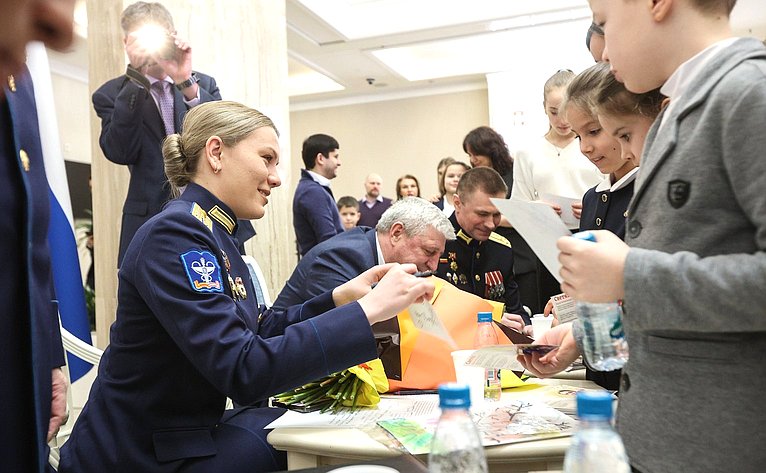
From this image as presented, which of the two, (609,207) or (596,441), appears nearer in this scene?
(596,441)

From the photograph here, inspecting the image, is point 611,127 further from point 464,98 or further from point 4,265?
point 464,98

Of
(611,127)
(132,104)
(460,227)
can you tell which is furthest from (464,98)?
(611,127)

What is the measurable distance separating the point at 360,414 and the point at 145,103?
1.83 meters

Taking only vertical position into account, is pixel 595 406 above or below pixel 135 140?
below

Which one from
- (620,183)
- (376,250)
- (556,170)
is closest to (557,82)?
(556,170)

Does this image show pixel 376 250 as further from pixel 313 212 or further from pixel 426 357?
pixel 313 212

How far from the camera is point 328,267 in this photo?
2.37 meters

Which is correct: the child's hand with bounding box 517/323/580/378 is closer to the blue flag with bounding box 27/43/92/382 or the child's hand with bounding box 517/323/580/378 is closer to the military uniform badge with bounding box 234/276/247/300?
the military uniform badge with bounding box 234/276/247/300

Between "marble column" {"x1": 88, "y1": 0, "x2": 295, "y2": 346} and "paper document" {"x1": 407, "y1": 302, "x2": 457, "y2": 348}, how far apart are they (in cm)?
218

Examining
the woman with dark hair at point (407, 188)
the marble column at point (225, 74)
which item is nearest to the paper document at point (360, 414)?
the marble column at point (225, 74)

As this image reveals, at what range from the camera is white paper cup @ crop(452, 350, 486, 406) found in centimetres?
154

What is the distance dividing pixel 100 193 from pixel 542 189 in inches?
84.0

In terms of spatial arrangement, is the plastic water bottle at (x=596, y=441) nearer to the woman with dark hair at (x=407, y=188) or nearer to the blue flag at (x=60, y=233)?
the blue flag at (x=60, y=233)

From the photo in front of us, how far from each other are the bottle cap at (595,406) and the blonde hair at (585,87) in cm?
92
